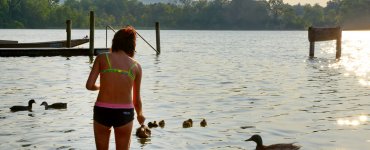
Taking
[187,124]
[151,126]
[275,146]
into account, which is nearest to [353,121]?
[187,124]

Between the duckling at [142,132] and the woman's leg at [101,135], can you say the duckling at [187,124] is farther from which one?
the woman's leg at [101,135]

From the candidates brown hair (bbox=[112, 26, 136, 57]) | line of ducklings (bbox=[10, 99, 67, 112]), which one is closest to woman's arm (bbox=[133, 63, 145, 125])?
brown hair (bbox=[112, 26, 136, 57])

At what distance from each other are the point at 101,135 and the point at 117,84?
2.33 ft

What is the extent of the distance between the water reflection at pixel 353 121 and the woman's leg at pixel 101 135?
35.4ft

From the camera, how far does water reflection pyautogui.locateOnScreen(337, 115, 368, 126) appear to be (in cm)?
1733

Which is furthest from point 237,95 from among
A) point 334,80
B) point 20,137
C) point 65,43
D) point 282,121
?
point 65,43

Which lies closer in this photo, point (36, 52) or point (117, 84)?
point (117, 84)

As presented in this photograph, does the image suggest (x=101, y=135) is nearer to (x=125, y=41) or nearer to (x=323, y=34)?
(x=125, y=41)

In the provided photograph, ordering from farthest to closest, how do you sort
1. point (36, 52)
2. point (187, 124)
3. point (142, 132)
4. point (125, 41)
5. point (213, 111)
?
point (36, 52), point (213, 111), point (187, 124), point (142, 132), point (125, 41)

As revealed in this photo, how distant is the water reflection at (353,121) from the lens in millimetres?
17328

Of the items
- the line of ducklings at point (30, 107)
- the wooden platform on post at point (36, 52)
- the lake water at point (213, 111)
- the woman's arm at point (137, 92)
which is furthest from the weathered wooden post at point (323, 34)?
the woman's arm at point (137, 92)

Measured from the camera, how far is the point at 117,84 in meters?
7.84

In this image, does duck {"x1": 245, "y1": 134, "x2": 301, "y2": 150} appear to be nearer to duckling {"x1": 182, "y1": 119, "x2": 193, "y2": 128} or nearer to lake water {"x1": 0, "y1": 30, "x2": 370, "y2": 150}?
lake water {"x1": 0, "y1": 30, "x2": 370, "y2": 150}

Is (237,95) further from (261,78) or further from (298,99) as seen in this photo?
(261,78)
